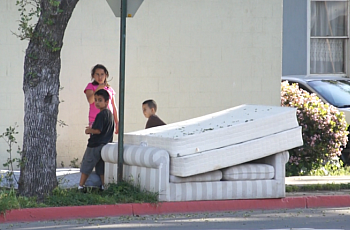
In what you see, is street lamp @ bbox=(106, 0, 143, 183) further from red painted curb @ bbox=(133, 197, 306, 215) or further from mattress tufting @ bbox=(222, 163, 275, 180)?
mattress tufting @ bbox=(222, 163, 275, 180)

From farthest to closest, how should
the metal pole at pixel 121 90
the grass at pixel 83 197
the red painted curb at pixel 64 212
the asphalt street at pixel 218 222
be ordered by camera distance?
the metal pole at pixel 121 90
the grass at pixel 83 197
the red painted curb at pixel 64 212
the asphalt street at pixel 218 222

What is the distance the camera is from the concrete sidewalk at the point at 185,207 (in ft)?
27.3

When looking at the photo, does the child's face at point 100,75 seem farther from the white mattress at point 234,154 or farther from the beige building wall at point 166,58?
the white mattress at point 234,154

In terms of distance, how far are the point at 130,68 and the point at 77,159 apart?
1869 millimetres

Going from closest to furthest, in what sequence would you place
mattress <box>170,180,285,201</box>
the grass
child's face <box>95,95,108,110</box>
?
the grass
mattress <box>170,180,285,201</box>
child's face <box>95,95,108,110</box>

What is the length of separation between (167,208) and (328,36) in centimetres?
1088

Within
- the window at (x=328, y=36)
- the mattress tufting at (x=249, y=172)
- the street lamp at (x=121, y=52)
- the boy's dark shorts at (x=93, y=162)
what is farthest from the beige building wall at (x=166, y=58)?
the window at (x=328, y=36)

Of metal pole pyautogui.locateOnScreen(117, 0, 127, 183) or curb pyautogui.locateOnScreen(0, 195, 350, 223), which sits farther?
metal pole pyautogui.locateOnScreen(117, 0, 127, 183)

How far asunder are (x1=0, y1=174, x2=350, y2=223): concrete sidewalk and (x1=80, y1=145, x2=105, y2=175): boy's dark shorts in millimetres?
826

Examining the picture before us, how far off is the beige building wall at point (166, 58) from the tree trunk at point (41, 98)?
3188 mm

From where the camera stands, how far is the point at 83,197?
348 inches

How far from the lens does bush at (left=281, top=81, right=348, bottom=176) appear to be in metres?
12.9

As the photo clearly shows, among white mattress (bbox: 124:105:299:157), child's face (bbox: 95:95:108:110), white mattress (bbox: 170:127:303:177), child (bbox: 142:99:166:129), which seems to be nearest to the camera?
white mattress (bbox: 170:127:303:177)

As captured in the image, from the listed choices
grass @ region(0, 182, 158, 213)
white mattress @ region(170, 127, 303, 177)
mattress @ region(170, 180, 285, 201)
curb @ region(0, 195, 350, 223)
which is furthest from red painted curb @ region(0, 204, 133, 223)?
white mattress @ region(170, 127, 303, 177)
